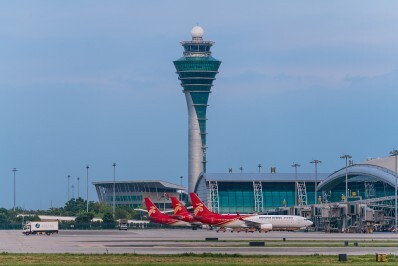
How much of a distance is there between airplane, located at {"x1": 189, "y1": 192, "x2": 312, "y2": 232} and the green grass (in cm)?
8771

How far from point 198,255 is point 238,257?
3707mm

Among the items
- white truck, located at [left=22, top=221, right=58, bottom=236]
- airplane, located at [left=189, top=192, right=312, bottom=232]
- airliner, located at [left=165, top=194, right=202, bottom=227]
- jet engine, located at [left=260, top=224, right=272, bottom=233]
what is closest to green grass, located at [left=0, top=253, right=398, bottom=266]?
white truck, located at [left=22, top=221, right=58, bottom=236]

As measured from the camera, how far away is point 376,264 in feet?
245

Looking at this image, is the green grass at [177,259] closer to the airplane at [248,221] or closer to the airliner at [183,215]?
the airplane at [248,221]

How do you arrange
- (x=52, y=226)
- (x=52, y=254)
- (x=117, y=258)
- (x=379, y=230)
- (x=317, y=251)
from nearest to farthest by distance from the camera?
(x=117, y=258) → (x=52, y=254) → (x=317, y=251) → (x=52, y=226) → (x=379, y=230)

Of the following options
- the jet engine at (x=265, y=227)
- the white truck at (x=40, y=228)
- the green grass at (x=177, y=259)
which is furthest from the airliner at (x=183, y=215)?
the green grass at (x=177, y=259)

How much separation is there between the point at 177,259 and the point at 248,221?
9465 cm

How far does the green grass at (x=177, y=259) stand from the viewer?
249 feet

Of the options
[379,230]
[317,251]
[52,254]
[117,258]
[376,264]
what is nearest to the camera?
[376,264]

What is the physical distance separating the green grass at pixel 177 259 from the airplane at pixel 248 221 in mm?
87705

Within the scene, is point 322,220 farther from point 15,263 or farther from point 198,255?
point 15,263

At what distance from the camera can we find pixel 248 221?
175m

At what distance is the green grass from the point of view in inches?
2982

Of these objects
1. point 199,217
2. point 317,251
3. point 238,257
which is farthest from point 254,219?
point 238,257
